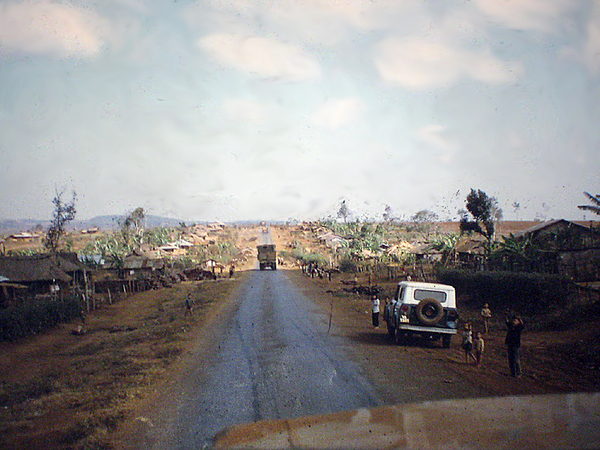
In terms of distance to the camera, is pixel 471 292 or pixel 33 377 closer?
pixel 33 377

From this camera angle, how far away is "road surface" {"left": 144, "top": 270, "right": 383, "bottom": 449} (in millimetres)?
9219

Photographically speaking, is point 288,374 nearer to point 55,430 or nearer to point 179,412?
point 179,412

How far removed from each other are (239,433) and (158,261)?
47.4 meters

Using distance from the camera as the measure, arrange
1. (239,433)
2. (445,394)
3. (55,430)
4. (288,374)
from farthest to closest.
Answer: (288,374) < (445,394) < (55,430) < (239,433)

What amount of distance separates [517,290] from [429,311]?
1060 cm

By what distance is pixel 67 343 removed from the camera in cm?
2139

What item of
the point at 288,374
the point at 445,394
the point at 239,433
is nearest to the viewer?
the point at 239,433

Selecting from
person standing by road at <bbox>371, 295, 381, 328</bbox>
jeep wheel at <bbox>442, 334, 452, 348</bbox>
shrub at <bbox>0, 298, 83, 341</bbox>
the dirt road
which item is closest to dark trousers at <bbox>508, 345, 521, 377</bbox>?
the dirt road

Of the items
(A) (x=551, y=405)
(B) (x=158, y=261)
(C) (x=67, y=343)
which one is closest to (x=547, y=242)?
(A) (x=551, y=405)

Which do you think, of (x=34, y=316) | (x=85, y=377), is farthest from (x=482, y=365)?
(x=34, y=316)

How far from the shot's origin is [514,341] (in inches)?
468

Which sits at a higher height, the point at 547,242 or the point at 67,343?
the point at 547,242

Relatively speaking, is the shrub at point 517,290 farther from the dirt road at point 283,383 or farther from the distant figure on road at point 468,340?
the distant figure on road at point 468,340

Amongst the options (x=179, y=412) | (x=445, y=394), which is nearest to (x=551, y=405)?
(x=445, y=394)
